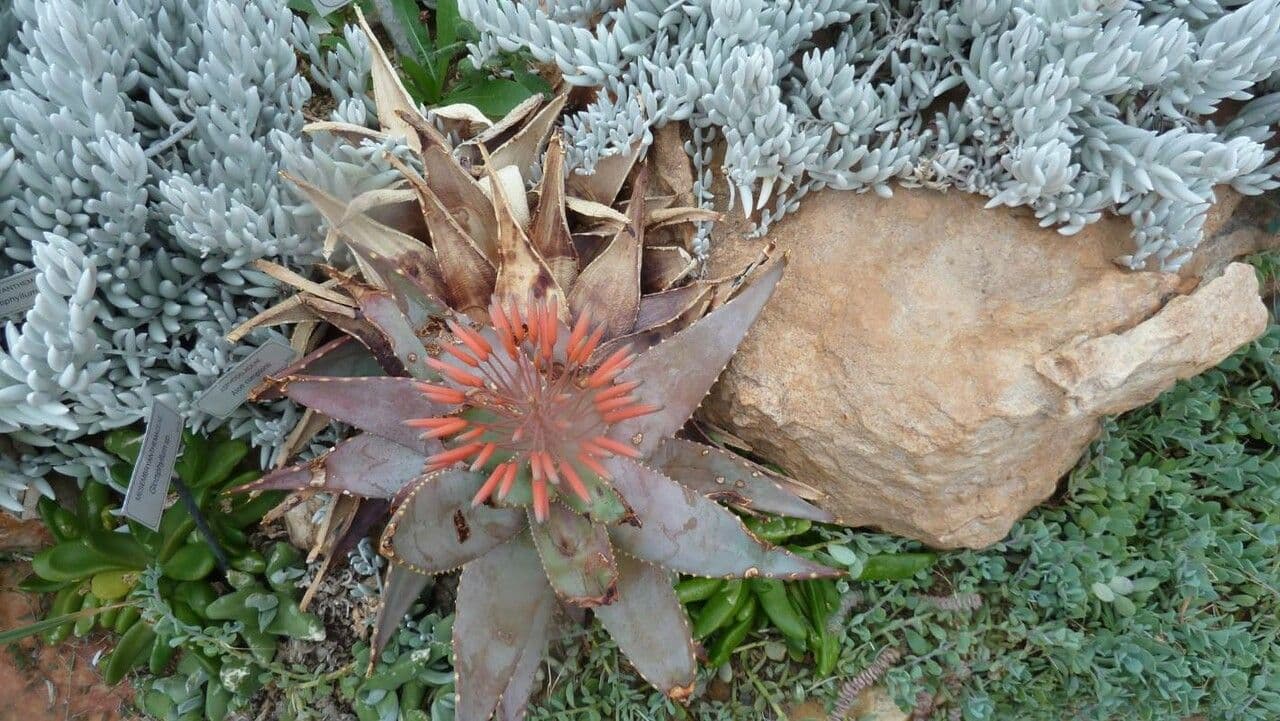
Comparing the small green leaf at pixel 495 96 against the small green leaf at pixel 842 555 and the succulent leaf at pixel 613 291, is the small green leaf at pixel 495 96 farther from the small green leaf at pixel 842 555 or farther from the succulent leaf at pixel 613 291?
the small green leaf at pixel 842 555

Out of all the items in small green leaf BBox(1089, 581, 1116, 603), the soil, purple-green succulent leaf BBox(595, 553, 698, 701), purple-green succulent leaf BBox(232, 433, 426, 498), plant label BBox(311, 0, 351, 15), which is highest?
plant label BBox(311, 0, 351, 15)

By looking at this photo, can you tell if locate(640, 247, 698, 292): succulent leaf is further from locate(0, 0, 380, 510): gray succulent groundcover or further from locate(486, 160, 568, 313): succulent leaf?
locate(0, 0, 380, 510): gray succulent groundcover

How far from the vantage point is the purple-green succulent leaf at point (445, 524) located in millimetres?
1615

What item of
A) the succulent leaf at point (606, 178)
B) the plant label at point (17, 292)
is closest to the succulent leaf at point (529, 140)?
the succulent leaf at point (606, 178)

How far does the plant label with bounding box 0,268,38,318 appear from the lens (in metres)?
1.97

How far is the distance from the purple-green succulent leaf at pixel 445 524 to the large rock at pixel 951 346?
27.3 inches

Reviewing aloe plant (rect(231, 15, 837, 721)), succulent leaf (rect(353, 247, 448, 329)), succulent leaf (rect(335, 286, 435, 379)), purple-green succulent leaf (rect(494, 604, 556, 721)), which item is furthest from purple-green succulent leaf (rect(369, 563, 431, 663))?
succulent leaf (rect(353, 247, 448, 329))

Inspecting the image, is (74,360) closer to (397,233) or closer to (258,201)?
(258,201)

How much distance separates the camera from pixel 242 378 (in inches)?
83.3

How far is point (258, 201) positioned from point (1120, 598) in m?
2.42

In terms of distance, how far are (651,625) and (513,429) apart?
2.10 ft

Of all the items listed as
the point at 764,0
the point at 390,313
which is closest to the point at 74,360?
the point at 390,313

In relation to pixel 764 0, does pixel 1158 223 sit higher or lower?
lower

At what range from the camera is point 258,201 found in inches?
81.5
